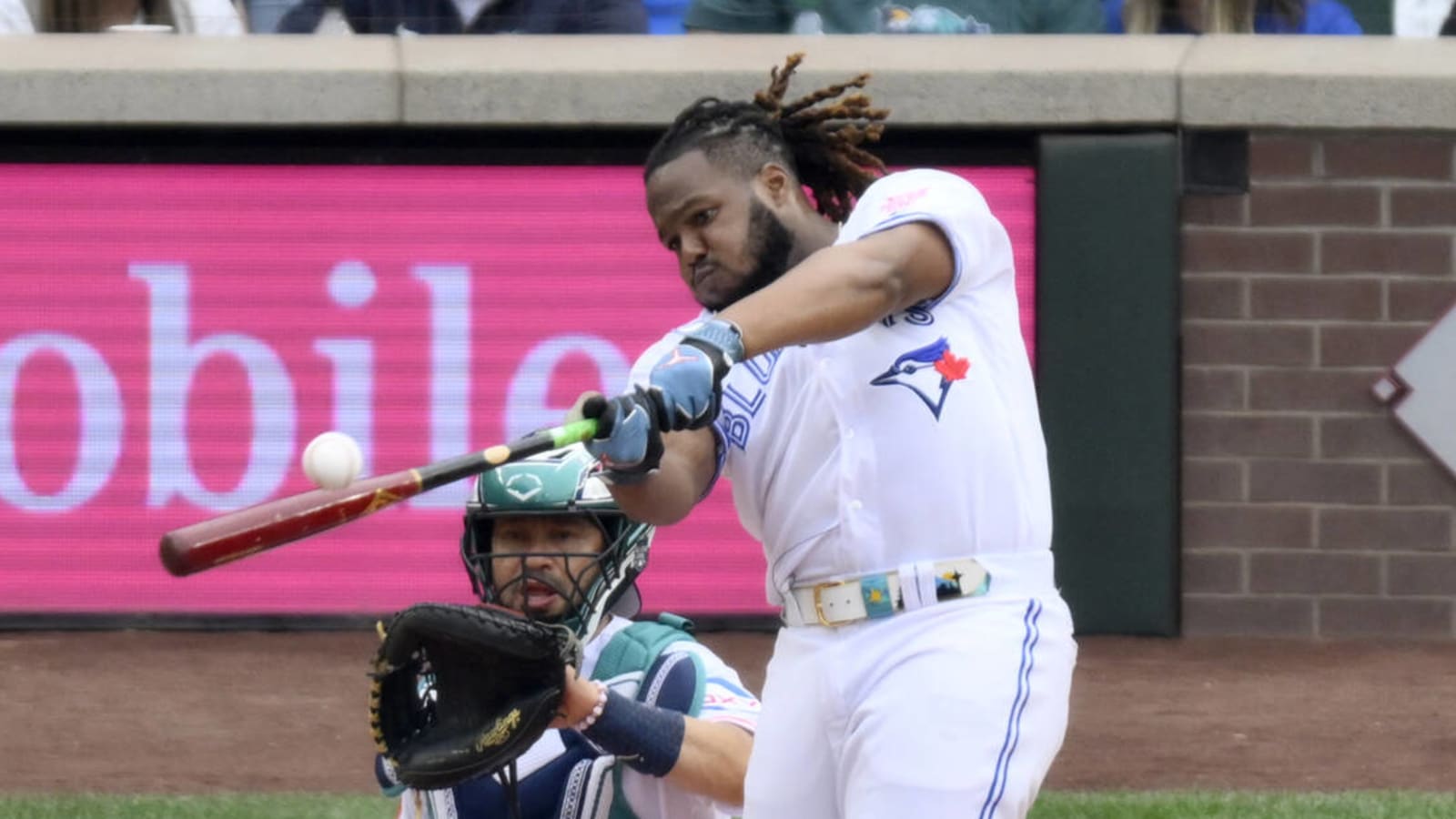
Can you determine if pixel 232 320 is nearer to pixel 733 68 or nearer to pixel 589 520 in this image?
pixel 733 68

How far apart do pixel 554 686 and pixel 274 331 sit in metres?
5.25

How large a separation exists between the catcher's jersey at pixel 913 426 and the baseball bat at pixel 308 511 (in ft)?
1.31

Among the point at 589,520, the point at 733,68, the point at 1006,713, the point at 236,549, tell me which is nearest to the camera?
the point at 236,549

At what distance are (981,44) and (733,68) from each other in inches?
33.8

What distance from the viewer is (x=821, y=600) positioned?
358 centimetres

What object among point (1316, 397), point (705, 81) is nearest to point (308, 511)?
point (705, 81)

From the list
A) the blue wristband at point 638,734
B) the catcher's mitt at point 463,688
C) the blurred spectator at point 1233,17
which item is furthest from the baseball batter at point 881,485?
the blurred spectator at point 1233,17

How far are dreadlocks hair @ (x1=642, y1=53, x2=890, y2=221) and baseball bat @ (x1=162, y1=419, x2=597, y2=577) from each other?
0.80 metres

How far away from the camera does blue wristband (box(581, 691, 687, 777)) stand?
3535 millimetres

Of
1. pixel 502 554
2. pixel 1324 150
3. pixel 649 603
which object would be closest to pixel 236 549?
pixel 502 554

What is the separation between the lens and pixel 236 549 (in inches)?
110

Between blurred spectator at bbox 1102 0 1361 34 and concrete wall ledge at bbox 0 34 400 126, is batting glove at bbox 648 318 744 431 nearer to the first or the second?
concrete wall ledge at bbox 0 34 400 126

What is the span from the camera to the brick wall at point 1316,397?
841cm

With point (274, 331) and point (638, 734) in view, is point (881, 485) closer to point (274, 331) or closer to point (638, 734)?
point (638, 734)
